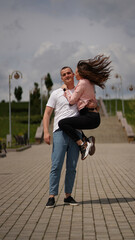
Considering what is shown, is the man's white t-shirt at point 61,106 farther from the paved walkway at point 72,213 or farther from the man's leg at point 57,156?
the paved walkway at point 72,213

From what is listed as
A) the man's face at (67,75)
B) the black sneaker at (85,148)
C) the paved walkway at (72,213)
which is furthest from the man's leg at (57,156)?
the man's face at (67,75)

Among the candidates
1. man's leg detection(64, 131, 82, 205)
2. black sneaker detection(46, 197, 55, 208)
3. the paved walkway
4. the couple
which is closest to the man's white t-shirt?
the couple

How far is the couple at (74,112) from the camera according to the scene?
19.7 feet

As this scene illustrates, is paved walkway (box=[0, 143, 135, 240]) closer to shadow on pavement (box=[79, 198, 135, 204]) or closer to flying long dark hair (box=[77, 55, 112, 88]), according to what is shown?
shadow on pavement (box=[79, 198, 135, 204])

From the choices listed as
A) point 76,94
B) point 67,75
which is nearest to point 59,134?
point 76,94

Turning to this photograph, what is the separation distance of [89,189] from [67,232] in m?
3.67

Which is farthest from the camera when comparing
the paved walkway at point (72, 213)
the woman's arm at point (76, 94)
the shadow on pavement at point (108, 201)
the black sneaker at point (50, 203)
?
the shadow on pavement at point (108, 201)

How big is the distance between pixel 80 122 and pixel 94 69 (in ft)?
2.56

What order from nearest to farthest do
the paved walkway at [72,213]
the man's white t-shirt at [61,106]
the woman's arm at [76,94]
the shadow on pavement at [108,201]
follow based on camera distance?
the paved walkway at [72,213] < the woman's arm at [76,94] < the man's white t-shirt at [61,106] < the shadow on pavement at [108,201]

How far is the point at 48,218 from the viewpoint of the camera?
555 cm

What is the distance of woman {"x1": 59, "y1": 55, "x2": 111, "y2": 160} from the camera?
19.6 ft

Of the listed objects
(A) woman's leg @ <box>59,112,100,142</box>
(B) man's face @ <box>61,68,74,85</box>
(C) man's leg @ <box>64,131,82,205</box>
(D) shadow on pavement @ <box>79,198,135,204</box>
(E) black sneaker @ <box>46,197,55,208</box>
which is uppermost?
(B) man's face @ <box>61,68,74,85</box>

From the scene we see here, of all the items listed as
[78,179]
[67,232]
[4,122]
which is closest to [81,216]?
[67,232]

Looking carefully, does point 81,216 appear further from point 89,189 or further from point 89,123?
point 89,189
